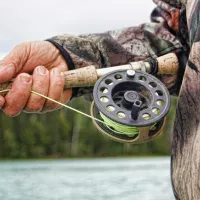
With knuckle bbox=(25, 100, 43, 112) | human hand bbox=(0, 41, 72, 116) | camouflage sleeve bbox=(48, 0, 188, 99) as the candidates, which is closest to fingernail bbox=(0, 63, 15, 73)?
human hand bbox=(0, 41, 72, 116)

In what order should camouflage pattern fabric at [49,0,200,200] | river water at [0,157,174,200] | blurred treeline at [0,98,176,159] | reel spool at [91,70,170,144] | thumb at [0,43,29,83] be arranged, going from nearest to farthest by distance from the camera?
1. reel spool at [91,70,170,144]
2. thumb at [0,43,29,83]
3. camouflage pattern fabric at [49,0,200,200]
4. river water at [0,157,174,200]
5. blurred treeline at [0,98,176,159]

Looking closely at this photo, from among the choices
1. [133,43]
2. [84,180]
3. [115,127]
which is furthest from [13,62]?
[84,180]

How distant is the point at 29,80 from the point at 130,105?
31cm

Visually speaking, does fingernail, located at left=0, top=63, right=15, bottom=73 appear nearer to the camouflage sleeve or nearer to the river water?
the camouflage sleeve

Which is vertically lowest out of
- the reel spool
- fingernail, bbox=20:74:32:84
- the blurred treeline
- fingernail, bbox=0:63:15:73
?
the blurred treeline

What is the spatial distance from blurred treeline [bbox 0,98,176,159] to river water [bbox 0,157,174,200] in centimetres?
59

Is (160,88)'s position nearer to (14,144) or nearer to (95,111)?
(95,111)

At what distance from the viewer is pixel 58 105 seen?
1872mm

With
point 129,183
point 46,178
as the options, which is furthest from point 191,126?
point 46,178

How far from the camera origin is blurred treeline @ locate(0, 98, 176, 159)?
86.2 ft

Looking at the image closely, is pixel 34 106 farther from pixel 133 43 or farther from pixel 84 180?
pixel 84 180

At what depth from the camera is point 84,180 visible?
20.8m

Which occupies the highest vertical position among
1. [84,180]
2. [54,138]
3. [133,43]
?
[133,43]

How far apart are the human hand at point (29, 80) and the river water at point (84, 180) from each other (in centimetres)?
1255
